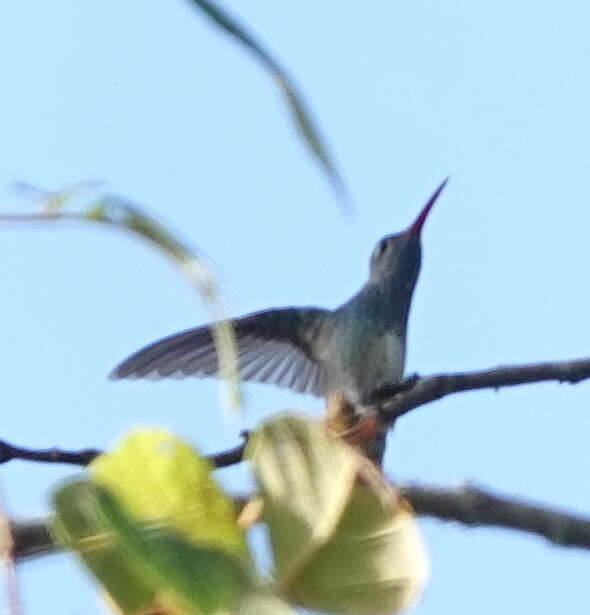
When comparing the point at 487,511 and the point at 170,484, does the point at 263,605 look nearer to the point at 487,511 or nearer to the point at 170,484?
the point at 170,484

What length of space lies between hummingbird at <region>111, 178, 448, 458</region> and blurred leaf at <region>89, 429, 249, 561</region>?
9.64 feet

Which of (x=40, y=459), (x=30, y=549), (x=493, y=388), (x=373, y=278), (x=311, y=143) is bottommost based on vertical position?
(x=373, y=278)

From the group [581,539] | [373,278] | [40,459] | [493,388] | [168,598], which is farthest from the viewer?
[373,278]

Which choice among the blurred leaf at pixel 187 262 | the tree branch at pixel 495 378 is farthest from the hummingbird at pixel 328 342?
the blurred leaf at pixel 187 262

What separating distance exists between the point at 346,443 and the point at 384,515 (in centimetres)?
3

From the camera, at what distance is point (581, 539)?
105 centimetres

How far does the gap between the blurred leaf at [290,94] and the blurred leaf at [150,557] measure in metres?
0.10

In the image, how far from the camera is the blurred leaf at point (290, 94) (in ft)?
1.18

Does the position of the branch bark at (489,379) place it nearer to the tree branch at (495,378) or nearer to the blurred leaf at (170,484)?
the tree branch at (495,378)

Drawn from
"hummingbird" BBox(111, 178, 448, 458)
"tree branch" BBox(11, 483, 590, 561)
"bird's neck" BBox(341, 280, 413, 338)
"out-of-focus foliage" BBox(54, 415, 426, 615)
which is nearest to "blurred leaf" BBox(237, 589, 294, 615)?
"out-of-focus foliage" BBox(54, 415, 426, 615)

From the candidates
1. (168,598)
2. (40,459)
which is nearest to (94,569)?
(168,598)

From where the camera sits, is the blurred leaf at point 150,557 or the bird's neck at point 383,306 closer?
the blurred leaf at point 150,557

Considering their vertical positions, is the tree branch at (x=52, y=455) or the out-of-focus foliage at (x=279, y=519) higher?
the out-of-focus foliage at (x=279, y=519)

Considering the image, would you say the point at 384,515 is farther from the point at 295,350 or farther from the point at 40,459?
the point at 295,350
